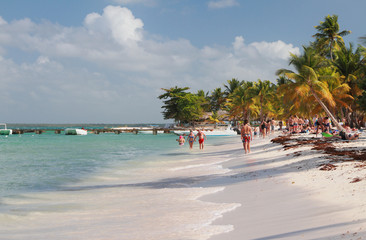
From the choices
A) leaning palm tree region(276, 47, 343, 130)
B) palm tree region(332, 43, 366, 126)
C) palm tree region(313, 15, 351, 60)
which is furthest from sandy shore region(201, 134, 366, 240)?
palm tree region(313, 15, 351, 60)

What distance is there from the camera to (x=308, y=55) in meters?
27.9

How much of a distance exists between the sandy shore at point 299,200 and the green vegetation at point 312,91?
11852mm

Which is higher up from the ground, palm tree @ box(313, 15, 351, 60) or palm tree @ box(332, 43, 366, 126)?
palm tree @ box(313, 15, 351, 60)

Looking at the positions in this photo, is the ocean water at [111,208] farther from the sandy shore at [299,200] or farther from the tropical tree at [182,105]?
the tropical tree at [182,105]

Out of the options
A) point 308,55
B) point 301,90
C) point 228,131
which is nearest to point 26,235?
point 301,90

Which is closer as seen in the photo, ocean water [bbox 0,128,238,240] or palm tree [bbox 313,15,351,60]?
ocean water [bbox 0,128,238,240]

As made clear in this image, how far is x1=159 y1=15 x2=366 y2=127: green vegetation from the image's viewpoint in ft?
85.7

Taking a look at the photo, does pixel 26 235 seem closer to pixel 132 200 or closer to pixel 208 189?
pixel 132 200

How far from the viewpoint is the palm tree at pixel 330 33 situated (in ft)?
152

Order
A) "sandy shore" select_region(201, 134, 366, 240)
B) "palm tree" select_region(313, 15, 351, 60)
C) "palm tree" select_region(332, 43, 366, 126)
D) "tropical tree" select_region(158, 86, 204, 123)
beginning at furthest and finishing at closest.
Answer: "tropical tree" select_region(158, 86, 204, 123) → "palm tree" select_region(313, 15, 351, 60) → "palm tree" select_region(332, 43, 366, 126) → "sandy shore" select_region(201, 134, 366, 240)

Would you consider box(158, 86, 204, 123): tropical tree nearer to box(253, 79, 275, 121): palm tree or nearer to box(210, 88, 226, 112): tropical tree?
box(210, 88, 226, 112): tropical tree

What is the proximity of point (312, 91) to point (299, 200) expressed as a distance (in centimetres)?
2108

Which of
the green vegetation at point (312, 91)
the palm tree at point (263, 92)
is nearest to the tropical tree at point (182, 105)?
the green vegetation at point (312, 91)

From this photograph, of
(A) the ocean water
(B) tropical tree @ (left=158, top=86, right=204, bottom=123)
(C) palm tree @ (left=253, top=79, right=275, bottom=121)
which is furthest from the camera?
(B) tropical tree @ (left=158, top=86, right=204, bottom=123)
